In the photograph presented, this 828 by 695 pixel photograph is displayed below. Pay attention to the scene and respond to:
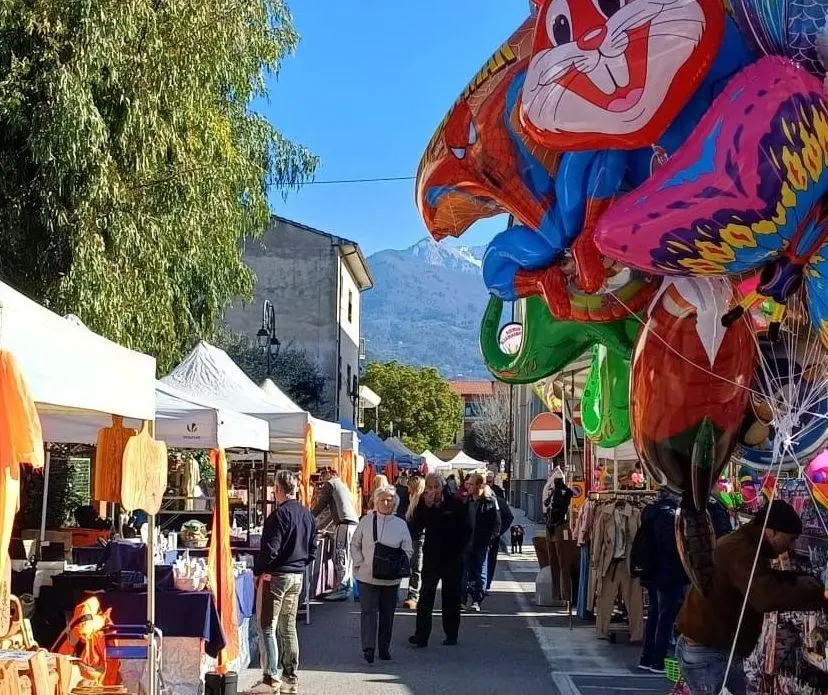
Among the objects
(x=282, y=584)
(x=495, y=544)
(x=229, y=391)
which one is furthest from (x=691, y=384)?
(x=495, y=544)

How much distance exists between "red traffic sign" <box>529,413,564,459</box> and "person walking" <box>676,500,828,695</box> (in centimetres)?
802

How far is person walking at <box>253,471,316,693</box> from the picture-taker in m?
7.94

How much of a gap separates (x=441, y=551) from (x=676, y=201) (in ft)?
23.5

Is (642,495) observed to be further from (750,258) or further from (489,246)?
(750,258)

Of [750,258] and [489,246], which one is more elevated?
[489,246]

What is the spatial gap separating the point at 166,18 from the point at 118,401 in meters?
9.99

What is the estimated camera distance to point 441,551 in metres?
10.2

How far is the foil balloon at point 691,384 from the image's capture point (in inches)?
158

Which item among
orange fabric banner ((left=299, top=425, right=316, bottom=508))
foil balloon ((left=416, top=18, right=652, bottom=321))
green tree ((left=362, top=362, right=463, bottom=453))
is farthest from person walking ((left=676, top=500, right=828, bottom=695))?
green tree ((left=362, top=362, right=463, bottom=453))

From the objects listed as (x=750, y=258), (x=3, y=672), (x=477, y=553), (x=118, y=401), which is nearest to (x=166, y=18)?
(x=477, y=553)

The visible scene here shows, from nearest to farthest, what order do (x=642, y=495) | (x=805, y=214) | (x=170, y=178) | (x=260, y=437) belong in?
(x=805, y=214)
(x=260, y=437)
(x=642, y=495)
(x=170, y=178)

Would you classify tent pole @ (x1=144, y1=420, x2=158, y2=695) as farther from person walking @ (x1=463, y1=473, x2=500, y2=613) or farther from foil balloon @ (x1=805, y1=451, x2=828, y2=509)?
person walking @ (x1=463, y1=473, x2=500, y2=613)

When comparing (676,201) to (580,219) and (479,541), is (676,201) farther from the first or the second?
(479,541)

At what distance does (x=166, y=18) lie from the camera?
13.9 meters
